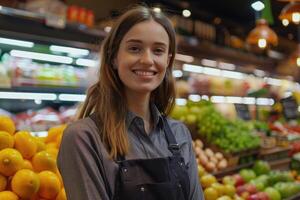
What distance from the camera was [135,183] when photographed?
129cm

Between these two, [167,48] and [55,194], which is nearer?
[167,48]

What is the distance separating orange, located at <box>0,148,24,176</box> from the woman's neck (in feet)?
1.73

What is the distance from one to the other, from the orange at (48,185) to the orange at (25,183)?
46 millimetres

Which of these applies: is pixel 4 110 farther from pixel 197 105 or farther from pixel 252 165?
pixel 252 165

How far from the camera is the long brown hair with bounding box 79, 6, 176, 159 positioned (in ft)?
4.38

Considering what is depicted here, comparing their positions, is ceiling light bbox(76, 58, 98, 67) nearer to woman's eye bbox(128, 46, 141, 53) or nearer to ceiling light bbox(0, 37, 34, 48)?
ceiling light bbox(0, 37, 34, 48)

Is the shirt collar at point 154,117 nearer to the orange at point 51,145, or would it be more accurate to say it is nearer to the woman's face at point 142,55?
the woman's face at point 142,55

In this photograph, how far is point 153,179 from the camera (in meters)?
1.35

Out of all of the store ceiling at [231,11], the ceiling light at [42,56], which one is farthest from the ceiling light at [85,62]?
the store ceiling at [231,11]

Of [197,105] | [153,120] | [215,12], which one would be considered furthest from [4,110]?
[215,12]

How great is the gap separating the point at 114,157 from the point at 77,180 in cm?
15

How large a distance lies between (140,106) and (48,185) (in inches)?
20.5

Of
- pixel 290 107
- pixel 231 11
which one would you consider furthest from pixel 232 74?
pixel 290 107

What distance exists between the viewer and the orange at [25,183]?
1.49 metres
